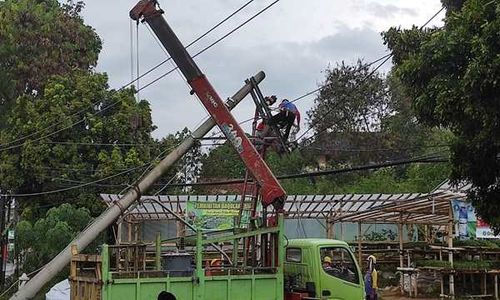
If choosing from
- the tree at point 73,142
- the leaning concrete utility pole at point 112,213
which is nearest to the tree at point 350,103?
the tree at point 73,142

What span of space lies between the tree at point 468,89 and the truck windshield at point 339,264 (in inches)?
105

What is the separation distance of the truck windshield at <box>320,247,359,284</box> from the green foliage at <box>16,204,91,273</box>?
13.5 meters

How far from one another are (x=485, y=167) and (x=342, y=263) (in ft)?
10.2

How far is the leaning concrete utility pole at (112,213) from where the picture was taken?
13977 mm

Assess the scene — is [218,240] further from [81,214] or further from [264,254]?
[81,214]

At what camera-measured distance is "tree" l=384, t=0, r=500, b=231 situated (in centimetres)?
1062

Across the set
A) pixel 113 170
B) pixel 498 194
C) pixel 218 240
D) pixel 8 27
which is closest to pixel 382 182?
pixel 113 170

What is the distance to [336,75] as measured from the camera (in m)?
42.4

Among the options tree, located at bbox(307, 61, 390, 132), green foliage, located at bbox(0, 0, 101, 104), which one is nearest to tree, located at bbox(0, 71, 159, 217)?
green foliage, located at bbox(0, 0, 101, 104)

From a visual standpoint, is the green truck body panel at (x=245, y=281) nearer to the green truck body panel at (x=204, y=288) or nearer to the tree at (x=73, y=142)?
the green truck body panel at (x=204, y=288)

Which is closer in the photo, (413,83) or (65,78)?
(413,83)

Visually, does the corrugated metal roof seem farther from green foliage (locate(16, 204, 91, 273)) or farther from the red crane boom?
the red crane boom

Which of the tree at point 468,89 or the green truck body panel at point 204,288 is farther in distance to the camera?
the tree at point 468,89

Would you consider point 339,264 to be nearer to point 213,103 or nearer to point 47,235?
point 213,103
